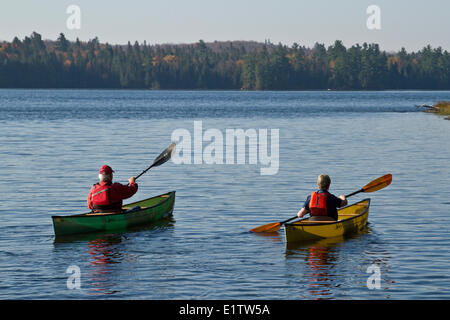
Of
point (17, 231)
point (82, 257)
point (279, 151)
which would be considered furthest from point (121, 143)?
point (82, 257)

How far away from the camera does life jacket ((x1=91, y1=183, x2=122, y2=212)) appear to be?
66.5 feet

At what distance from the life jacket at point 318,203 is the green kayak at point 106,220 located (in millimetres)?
5023

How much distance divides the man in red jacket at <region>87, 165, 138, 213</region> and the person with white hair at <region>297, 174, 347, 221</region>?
15.0 ft

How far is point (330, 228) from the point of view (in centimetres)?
1948

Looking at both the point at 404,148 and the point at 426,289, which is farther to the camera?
the point at 404,148

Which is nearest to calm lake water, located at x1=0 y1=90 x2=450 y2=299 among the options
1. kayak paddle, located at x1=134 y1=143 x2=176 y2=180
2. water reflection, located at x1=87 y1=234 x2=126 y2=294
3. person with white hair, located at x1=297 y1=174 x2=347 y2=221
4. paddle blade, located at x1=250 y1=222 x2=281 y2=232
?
water reflection, located at x1=87 y1=234 x2=126 y2=294

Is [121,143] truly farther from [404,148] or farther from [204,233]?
[204,233]

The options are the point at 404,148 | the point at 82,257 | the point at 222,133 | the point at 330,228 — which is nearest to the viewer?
the point at 82,257

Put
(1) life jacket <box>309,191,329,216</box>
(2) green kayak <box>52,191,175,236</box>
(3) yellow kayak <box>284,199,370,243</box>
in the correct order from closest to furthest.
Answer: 1. (3) yellow kayak <box>284,199,370,243</box>
2. (1) life jacket <box>309,191,329,216</box>
3. (2) green kayak <box>52,191,175,236</box>

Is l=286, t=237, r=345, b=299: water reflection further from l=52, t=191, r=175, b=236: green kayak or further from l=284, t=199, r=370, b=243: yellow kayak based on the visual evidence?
l=52, t=191, r=175, b=236: green kayak

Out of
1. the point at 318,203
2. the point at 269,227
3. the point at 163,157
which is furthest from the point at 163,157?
the point at 318,203

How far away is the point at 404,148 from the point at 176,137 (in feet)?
63.4

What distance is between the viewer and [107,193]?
20.4 meters

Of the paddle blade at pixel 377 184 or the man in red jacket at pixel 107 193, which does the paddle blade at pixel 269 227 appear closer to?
the man in red jacket at pixel 107 193
